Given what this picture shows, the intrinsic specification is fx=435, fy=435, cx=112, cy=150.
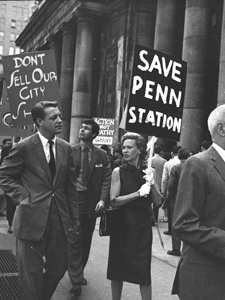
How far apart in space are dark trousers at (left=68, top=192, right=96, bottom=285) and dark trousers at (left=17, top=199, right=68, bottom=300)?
3.97 feet

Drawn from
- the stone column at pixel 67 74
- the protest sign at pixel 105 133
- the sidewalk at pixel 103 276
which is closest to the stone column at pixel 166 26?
the protest sign at pixel 105 133

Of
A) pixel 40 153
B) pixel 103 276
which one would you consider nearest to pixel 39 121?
pixel 40 153

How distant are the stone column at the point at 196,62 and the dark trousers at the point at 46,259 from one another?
11795 millimetres

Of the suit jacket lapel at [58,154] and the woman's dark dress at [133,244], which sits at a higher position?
the suit jacket lapel at [58,154]

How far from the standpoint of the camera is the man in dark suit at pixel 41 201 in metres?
3.71

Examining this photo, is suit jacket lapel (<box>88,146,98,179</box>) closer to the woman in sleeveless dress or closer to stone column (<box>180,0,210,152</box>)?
the woman in sleeveless dress

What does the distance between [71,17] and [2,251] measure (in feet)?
69.1

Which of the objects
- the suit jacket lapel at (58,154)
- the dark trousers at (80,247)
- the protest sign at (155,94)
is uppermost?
the protest sign at (155,94)

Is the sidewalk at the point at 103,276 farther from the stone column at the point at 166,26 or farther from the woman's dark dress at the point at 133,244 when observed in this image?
the stone column at the point at 166,26

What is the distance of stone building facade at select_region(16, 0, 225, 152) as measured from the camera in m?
15.4

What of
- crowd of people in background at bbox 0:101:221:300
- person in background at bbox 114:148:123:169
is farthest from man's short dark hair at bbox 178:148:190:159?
crowd of people in background at bbox 0:101:221:300

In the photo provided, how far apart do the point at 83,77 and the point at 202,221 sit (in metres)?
22.1

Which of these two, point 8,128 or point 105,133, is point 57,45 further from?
point 8,128

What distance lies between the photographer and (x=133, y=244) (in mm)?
4191
